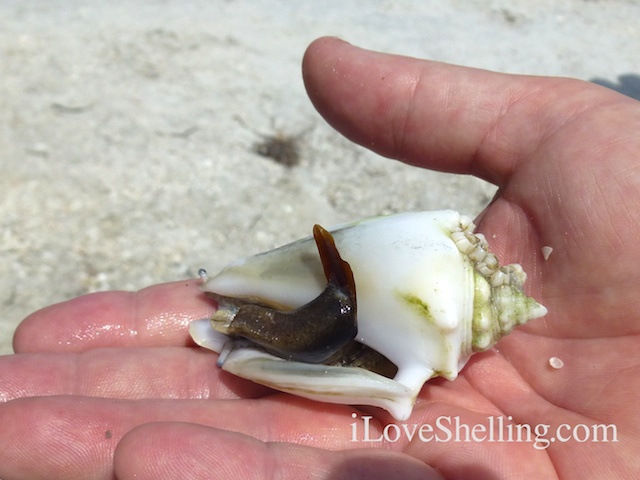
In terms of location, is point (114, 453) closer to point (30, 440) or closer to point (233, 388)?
point (30, 440)

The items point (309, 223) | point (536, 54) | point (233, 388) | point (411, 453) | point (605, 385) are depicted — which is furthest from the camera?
point (536, 54)

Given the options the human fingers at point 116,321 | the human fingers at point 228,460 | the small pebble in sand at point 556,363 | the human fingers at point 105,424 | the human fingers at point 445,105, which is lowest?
the human fingers at point 116,321

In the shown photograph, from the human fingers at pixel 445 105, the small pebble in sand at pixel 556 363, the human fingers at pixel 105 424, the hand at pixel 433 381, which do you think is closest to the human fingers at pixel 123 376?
the hand at pixel 433 381

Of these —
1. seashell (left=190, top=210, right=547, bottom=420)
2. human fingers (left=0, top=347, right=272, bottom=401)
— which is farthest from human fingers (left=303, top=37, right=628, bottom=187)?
human fingers (left=0, top=347, right=272, bottom=401)

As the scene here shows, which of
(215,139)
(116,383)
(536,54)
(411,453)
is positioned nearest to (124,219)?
(215,139)

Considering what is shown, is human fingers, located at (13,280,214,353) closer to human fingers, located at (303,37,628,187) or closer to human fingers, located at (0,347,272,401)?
human fingers, located at (0,347,272,401)

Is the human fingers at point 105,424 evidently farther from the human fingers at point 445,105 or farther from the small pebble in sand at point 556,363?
the human fingers at point 445,105
